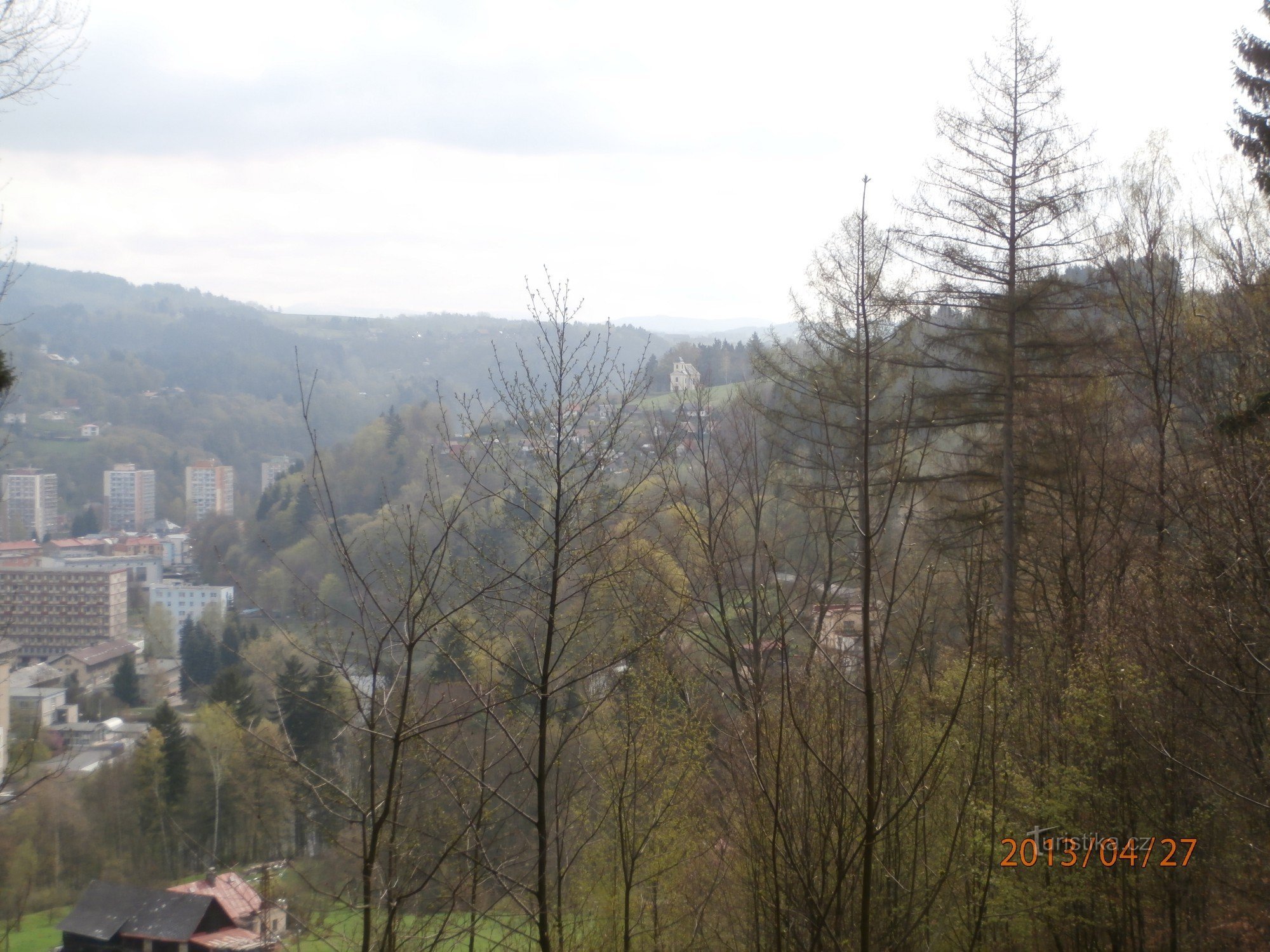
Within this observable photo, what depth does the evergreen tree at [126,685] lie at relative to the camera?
930 inches

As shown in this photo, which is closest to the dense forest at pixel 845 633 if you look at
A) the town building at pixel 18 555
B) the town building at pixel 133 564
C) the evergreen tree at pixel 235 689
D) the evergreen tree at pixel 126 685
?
the evergreen tree at pixel 235 689

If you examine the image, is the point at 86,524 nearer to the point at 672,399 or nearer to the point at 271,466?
the point at 271,466

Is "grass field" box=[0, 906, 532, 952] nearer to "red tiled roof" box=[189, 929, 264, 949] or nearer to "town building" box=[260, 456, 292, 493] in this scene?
"red tiled roof" box=[189, 929, 264, 949]

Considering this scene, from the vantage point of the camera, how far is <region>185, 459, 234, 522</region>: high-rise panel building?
173 ft

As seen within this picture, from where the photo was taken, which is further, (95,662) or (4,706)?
(95,662)

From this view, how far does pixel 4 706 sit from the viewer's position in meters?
8.91

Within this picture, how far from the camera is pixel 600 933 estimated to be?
20.6 feet

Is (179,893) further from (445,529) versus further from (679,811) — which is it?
(445,529)

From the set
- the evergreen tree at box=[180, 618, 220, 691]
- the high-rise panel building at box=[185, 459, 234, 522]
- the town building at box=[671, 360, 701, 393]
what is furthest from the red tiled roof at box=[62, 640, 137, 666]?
the high-rise panel building at box=[185, 459, 234, 522]

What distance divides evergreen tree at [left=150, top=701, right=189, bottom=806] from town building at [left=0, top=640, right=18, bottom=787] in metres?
8.33

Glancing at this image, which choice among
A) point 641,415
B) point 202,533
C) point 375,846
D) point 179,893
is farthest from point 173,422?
point 375,846

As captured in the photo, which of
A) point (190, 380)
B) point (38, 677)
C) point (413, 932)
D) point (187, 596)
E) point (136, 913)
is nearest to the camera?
point (413, 932)

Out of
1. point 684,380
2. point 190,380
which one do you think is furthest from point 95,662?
point 190,380

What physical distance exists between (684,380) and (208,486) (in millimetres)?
55745
